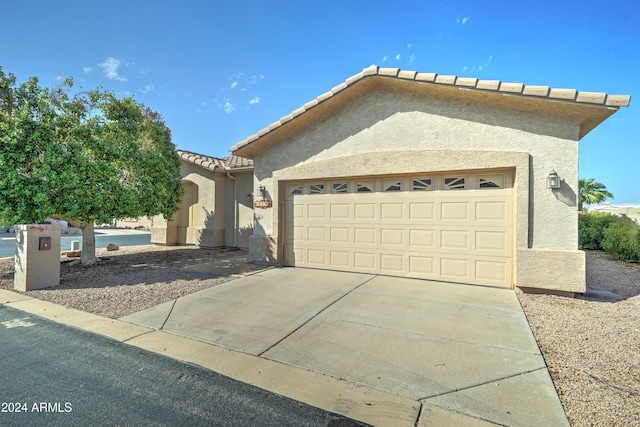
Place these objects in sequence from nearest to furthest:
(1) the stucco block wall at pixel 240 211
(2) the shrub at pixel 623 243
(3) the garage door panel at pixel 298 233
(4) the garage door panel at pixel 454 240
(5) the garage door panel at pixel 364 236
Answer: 1. (4) the garage door panel at pixel 454 240
2. (5) the garage door panel at pixel 364 236
3. (3) the garage door panel at pixel 298 233
4. (2) the shrub at pixel 623 243
5. (1) the stucco block wall at pixel 240 211

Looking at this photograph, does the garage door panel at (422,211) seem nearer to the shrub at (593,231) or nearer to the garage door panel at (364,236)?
the garage door panel at (364,236)

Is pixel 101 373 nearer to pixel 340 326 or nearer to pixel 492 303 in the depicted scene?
pixel 340 326

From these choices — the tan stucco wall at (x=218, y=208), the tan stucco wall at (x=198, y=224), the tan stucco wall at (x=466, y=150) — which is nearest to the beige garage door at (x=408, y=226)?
the tan stucco wall at (x=466, y=150)

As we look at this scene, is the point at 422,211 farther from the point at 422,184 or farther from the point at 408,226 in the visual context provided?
the point at 422,184

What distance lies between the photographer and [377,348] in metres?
3.72

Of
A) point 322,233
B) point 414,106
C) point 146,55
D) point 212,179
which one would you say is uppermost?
point 146,55

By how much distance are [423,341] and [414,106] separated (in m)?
5.61

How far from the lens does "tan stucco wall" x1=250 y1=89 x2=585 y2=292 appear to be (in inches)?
236

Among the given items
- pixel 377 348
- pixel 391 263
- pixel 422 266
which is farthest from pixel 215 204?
pixel 377 348

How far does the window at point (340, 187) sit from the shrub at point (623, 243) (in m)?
10.6

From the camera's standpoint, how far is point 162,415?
8.13ft

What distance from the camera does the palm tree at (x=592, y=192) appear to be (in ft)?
69.6

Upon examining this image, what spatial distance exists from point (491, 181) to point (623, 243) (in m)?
8.19

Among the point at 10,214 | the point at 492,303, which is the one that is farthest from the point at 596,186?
the point at 10,214
